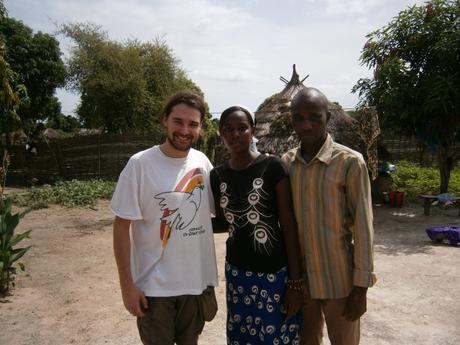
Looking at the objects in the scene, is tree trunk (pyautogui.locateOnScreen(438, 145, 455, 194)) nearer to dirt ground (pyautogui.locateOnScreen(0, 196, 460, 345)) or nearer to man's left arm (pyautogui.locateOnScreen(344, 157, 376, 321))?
dirt ground (pyautogui.locateOnScreen(0, 196, 460, 345))

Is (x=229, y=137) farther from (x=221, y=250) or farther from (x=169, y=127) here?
(x=221, y=250)

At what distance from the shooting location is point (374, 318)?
3.62m

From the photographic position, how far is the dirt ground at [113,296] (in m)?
3.39

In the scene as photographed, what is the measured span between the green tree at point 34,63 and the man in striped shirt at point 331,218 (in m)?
15.8

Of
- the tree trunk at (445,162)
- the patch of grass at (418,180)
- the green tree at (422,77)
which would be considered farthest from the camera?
the patch of grass at (418,180)

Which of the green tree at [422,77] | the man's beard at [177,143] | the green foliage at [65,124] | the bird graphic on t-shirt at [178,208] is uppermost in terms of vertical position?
the green foliage at [65,124]

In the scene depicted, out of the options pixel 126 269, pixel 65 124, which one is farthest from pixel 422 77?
pixel 65 124

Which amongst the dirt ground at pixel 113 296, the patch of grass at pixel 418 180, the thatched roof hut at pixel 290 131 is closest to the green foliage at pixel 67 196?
the dirt ground at pixel 113 296

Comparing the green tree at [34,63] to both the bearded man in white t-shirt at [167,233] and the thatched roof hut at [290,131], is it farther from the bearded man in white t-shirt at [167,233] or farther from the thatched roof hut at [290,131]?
the bearded man in white t-shirt at [167,233]

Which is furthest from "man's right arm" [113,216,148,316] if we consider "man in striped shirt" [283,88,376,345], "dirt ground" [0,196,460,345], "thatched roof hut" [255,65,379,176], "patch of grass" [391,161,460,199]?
"patch of grass" [391,161,460,199]

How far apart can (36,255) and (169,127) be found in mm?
4645

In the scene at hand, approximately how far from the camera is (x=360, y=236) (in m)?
1.99

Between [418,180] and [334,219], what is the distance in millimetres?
11086

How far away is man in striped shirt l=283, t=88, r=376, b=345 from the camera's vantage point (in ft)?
6.53
